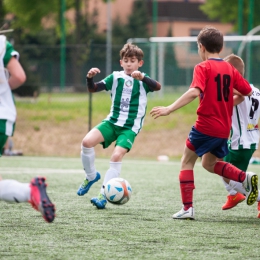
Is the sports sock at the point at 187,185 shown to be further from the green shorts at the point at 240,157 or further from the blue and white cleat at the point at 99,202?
the blue and white cleat at the point at 99,202

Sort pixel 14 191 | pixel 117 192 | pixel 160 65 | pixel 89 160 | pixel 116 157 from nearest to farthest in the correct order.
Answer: pixel 14 191 → pixel 117 192 → pixel 116 157 → pixel 89 160 → pixel 160 65

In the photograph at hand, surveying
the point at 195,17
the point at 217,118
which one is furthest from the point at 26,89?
the point at 195,17

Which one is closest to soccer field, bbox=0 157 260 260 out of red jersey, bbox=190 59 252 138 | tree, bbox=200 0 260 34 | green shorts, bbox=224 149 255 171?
green shorts, bbox=224 149 255 171

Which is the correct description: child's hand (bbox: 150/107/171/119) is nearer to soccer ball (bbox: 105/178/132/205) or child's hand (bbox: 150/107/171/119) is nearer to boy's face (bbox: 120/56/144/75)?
soccer ball (bbox: 105/178/132/205)

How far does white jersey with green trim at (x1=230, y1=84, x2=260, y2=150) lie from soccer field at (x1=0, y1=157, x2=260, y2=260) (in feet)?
2.18

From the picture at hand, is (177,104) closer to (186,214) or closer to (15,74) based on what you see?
(186,214)

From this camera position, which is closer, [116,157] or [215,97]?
[215,97]

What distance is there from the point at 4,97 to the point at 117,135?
2.24m

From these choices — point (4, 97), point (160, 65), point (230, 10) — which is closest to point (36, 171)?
point (4, 97)

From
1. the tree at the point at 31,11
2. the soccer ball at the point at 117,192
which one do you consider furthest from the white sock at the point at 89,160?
the tree at the point at 31,11

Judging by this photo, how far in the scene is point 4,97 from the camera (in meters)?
4.71

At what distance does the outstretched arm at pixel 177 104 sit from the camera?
5357mm

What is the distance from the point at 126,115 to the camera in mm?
6789

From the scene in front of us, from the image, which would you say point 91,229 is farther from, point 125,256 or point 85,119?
point 85,119
